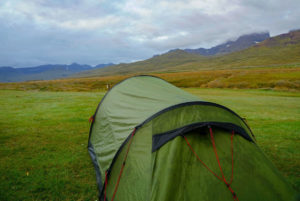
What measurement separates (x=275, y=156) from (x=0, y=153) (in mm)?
11112

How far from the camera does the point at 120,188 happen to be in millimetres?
4301

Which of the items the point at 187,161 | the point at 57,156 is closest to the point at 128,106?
the point at 187,161

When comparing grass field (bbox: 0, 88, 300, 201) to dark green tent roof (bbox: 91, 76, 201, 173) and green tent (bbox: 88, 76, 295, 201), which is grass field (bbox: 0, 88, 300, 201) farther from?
green tent (bbox: 88, 76, 295, 201)

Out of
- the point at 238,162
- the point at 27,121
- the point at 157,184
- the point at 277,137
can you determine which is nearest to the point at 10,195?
the point at 157,184

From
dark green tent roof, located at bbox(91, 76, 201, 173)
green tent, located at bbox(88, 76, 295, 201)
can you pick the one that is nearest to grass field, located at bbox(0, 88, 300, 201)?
dark green tent roof, located at bbox(91, 76, 201, 173)

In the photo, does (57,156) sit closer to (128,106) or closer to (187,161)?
(128,106)

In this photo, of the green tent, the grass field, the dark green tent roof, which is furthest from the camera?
the grass field

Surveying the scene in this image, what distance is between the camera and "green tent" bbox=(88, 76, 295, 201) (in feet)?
12.1

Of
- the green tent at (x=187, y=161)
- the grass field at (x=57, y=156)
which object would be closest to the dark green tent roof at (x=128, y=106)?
the green tent at (x=187, y=161)

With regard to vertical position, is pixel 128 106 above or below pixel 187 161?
above

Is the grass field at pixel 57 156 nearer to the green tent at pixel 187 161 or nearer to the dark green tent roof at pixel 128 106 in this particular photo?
the dark green tent roof at pixel 128 106

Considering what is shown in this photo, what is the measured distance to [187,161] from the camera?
153 inches

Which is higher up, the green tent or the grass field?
the green tent

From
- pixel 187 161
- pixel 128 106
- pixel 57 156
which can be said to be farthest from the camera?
pixel 57 156
